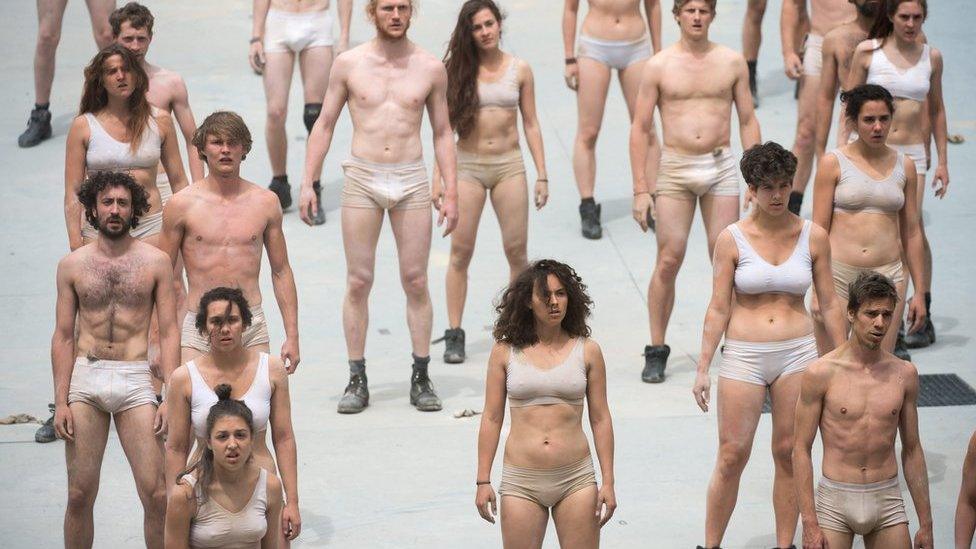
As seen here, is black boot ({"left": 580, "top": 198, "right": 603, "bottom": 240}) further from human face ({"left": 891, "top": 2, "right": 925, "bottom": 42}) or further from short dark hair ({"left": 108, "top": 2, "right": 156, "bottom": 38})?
short dark hair ({"left": 108, "top": 2, "right": 156, "bottom": 38})

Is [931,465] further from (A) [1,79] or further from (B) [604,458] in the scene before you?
(A) [1,79]

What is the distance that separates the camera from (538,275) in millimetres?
7262

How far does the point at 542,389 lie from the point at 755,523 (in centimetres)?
193

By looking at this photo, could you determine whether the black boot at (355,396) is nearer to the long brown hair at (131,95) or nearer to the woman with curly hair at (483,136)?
the woman with curly hair at (483,136)

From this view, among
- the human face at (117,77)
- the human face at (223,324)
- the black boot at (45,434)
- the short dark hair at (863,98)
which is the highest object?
the human face at (117,77)

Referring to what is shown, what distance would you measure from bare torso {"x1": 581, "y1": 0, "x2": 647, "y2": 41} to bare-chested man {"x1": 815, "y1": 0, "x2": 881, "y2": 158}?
82.5 inches

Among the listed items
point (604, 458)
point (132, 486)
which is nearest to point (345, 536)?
point (132, 486)

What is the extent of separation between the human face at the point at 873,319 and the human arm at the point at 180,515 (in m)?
2.70

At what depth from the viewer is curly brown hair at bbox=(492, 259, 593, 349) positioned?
7.25 m

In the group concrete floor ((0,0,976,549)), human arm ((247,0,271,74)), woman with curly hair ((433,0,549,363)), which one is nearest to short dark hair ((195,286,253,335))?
concrete floor ((0,0,976,549))

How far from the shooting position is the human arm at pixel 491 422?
727cm

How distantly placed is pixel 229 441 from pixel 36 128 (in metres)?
7.51

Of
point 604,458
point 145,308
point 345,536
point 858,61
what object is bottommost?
point 345,536

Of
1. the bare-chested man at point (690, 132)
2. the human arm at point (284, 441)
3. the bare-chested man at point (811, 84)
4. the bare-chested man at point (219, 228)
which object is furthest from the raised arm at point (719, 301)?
the bare-chested man at point (811, 84)
